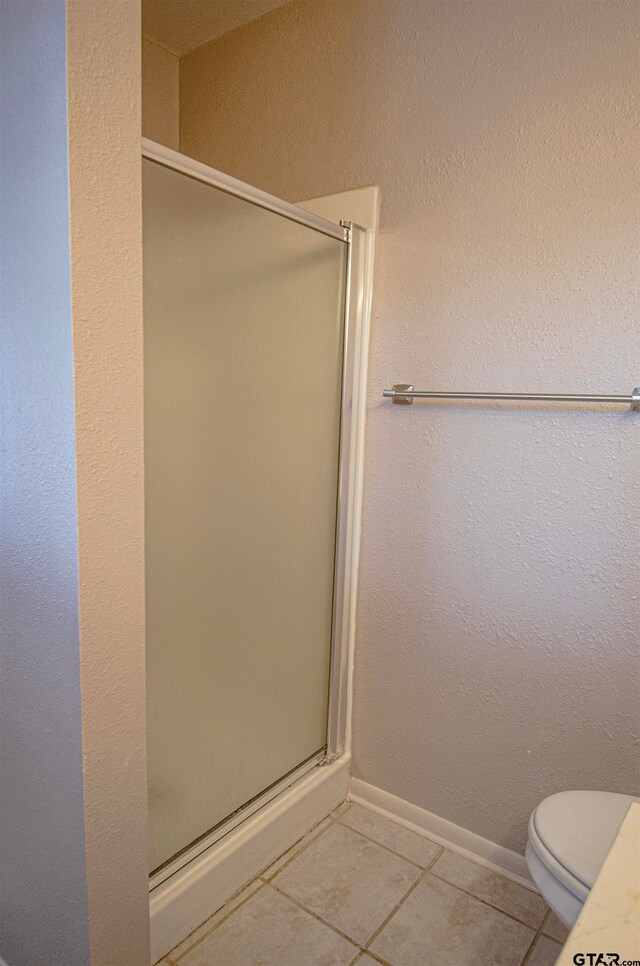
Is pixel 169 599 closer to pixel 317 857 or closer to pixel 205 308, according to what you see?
pixel 205 308

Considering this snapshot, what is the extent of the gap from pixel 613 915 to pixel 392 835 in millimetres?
1258

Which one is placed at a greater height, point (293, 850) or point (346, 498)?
point (346, 498)

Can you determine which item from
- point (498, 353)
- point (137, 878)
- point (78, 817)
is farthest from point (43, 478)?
point (498, 353)

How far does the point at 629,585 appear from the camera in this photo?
1.41 m

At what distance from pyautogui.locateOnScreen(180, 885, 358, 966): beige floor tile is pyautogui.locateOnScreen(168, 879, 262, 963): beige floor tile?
0.02 metres

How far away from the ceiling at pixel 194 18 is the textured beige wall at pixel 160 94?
0.04m

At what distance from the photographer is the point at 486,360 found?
1.56 metres

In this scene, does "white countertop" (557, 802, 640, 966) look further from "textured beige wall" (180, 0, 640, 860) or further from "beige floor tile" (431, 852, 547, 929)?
"beige floor tile" (431, 852, 547, 929)

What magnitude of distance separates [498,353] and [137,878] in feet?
4.34

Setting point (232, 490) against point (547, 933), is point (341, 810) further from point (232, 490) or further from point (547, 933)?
point (232, 490)

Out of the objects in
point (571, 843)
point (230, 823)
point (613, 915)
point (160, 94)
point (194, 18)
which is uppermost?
point (194, 18)

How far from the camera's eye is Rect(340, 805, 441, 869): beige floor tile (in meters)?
1.71

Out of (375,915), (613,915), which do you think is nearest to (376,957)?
(375,915)

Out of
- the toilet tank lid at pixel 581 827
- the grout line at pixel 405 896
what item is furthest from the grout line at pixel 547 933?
the toilet tank lid at pixel 581 827
